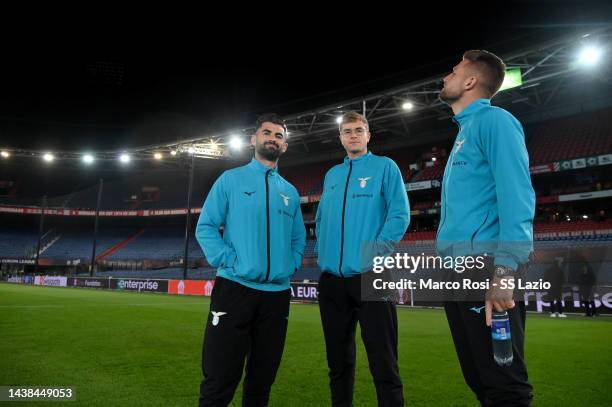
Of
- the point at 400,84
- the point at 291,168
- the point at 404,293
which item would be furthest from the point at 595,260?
the point at 291,168

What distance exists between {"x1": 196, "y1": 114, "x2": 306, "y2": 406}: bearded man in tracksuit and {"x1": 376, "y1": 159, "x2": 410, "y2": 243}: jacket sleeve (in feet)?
2.40

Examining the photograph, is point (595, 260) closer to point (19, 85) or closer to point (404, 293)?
point (404, 293)

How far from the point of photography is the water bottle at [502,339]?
188 cm

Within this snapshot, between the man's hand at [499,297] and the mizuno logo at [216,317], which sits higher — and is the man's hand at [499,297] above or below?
above

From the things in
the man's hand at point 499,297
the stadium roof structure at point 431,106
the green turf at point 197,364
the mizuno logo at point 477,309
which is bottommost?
the green turf at point 197,364

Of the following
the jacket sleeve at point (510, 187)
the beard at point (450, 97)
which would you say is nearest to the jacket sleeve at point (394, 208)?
the beard at point (450, 97)

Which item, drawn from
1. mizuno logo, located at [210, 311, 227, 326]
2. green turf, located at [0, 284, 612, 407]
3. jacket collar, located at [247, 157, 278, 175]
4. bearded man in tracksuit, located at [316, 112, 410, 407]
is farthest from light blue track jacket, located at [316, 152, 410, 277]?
green turf, located at [0, 284, 612, 407]

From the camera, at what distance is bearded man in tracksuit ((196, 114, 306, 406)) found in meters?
2.81

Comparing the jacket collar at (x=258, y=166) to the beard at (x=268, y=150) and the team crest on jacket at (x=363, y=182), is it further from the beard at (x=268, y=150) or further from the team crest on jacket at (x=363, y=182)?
the team crest on jacket at (x=363, y=182)

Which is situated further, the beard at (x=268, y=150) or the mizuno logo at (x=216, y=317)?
the beard at (x=268, y=150)

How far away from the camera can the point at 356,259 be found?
3076 millimetres

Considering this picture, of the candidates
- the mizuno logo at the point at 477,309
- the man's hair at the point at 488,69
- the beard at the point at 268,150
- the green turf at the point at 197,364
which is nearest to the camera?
the mizuno logo at the point at 477,309

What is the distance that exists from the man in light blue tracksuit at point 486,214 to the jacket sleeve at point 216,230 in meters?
1.42

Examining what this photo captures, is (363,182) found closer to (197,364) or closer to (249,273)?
(249,273)
